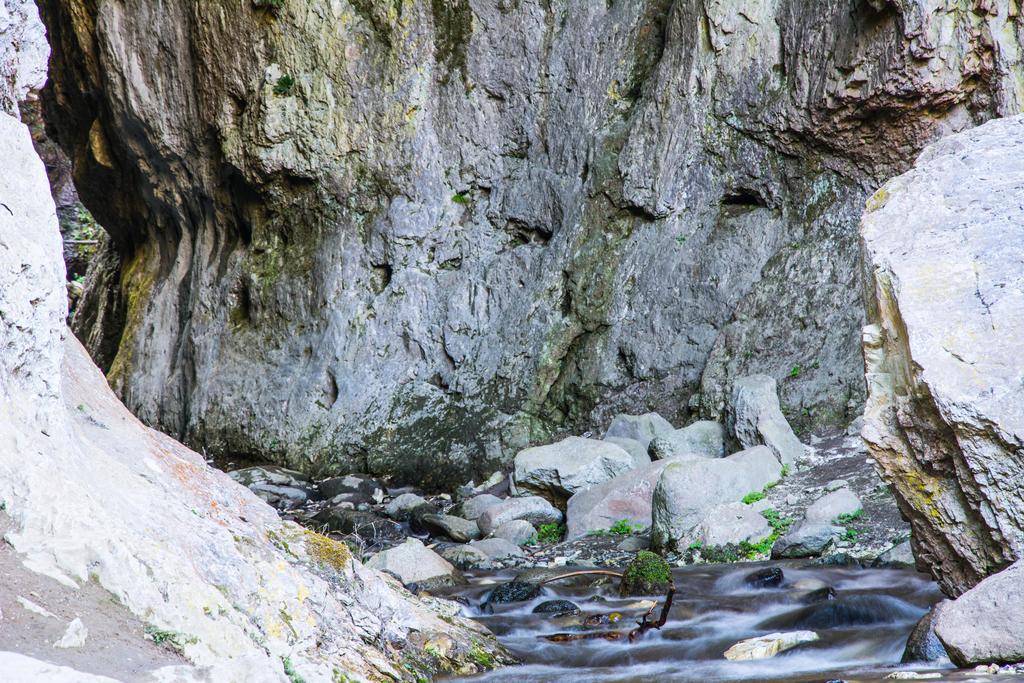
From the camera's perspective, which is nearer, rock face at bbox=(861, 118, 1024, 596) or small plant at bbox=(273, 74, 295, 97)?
rock face at bbox=(861, 118, 1024, 596)

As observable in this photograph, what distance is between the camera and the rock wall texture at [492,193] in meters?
12.1

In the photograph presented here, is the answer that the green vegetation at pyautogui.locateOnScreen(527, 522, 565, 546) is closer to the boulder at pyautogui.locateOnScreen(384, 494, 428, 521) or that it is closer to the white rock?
the boulder at pyautogui.locateOnScreen(384, 494, 428, 521)

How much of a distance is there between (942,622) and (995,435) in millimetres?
780

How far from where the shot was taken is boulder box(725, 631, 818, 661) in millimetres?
4684

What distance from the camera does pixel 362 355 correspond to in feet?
47.0

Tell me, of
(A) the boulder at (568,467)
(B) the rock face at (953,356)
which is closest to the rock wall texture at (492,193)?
(A) the boulder at (568,467)

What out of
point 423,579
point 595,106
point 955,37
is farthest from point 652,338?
point 423,579

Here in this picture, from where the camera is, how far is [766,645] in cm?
471

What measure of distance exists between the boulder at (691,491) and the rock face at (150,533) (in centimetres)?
376

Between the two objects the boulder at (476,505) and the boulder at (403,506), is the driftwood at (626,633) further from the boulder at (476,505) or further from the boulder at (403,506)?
the boulder at (403,506)

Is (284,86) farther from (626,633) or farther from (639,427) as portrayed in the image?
(626,633)

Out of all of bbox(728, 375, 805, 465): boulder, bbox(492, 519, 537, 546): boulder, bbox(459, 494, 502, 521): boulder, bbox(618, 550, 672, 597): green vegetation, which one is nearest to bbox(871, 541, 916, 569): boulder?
bbox(618, 550, 672, 597): green vegetation

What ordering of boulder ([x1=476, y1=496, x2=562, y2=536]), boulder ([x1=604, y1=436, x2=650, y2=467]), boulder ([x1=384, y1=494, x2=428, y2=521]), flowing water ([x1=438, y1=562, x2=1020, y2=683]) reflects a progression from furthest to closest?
boulder ([x1=384, y1=494, x2=428, y2=521]) → boulder ([x1=604, y1=436, x2=650, y2=467]) → boulder ([x1=476, y1=496, x2=562, y2=536]) → flowing water ([x1=438, y1=562, x2=1020, y2=683])

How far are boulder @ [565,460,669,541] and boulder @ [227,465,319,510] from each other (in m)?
4.41
